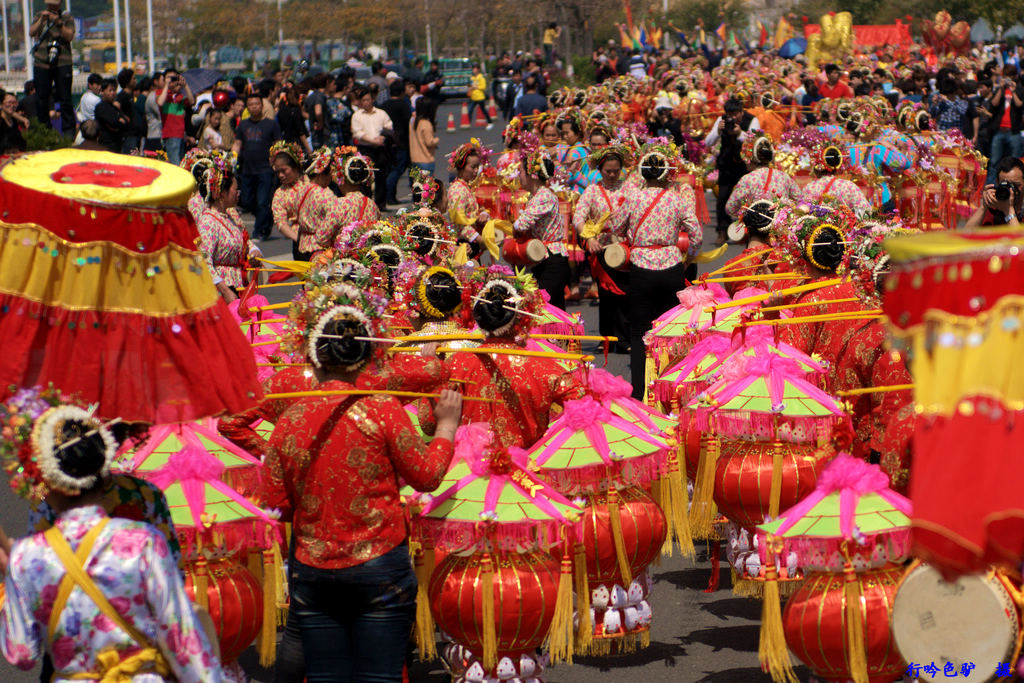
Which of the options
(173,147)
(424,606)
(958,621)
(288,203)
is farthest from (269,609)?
(173,147)

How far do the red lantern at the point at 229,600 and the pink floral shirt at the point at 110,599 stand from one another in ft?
4.81

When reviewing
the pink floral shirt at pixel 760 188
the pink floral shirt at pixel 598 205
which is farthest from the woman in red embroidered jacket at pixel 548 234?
the pink floral shirt at pixel 760 188

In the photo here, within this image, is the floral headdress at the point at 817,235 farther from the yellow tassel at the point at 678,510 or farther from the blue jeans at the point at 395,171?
the blue jeans at the point at 395,171

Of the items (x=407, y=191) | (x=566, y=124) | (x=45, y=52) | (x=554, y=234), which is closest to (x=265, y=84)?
(x=407, y=191)

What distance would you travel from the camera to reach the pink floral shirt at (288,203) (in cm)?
1135

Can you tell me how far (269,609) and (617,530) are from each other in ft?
4.95

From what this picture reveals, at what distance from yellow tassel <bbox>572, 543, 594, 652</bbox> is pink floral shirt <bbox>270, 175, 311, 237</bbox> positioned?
5.74 m

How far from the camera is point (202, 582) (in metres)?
5.25

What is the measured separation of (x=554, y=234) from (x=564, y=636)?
6547mm

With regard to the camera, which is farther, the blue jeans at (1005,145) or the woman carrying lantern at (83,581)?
the blue jeans at (1005,145)

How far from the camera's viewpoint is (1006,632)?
4.64m

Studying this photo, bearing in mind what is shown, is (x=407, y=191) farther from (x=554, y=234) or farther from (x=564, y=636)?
(x=564, y=636)

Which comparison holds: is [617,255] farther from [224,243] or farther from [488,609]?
[488,609]

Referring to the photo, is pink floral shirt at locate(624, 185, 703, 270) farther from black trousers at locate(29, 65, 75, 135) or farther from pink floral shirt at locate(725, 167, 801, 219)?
black trousers at locate(29, 65, 75, 135)
